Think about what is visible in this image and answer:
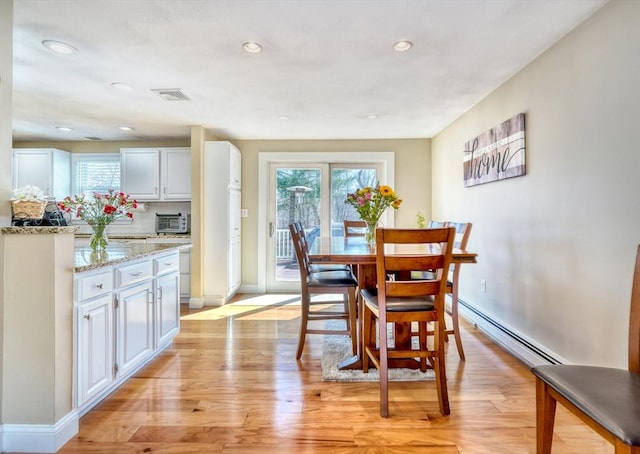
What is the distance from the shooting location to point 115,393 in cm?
210

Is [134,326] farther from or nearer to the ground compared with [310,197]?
nearer to the ground

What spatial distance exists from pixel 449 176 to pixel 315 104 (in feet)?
6.35

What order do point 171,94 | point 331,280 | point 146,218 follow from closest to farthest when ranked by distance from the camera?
point 331,280
point 171,94
point 146,218

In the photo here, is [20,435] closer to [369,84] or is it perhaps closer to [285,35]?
[285,35]

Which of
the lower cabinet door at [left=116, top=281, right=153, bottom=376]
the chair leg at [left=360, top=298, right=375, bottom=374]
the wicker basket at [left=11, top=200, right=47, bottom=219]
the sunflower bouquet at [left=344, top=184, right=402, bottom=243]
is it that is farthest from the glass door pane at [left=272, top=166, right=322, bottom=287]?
the wicker basket at [left=11, top=200, right=47, bottom=219]

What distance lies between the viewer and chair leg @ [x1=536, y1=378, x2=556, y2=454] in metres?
1.30

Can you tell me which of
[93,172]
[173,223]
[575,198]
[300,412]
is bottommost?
[300,412]

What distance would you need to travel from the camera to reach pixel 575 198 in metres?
2.05

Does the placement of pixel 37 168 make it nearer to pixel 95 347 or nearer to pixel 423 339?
pixel 95 347

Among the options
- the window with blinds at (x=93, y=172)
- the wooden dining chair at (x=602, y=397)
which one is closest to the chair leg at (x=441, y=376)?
the wooden dining chair at (x=602, y=397)

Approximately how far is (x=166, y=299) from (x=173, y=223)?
6.97 feet

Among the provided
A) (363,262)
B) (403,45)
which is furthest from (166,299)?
(403,45)

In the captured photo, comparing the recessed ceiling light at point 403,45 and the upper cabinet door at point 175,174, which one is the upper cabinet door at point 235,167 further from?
the recessed ceiling light at point 403,45

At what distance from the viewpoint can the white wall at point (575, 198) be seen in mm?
1720
